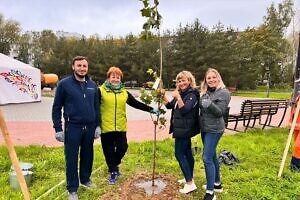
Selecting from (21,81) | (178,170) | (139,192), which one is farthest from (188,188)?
(21,81)

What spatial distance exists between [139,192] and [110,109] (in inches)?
45.7

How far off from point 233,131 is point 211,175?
5.54 metres

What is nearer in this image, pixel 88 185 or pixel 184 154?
pixel 184 154

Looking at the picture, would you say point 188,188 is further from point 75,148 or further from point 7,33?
point 7,33

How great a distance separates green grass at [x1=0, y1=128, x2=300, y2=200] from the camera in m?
4.55

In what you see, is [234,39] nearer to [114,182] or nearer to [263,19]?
[263,19]

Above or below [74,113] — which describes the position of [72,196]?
below

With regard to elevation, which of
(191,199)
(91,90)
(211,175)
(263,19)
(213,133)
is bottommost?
(191,199)

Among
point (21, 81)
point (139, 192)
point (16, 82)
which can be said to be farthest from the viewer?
point (21, 81)

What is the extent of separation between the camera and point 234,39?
37.8 m

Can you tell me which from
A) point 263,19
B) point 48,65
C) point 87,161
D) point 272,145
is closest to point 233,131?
point 272,145

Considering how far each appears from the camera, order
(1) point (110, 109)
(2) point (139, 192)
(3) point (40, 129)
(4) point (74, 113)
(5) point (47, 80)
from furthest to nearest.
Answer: (5) point (47, 80) < (3) point (40, 129) < (1) point (110, 109) < (2) point (139, 192) < (4) point (74, 113)

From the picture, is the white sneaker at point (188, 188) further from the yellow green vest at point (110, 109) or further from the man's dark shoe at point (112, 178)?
the yellow green vest at point (110, 109)

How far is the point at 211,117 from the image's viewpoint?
164 inches
